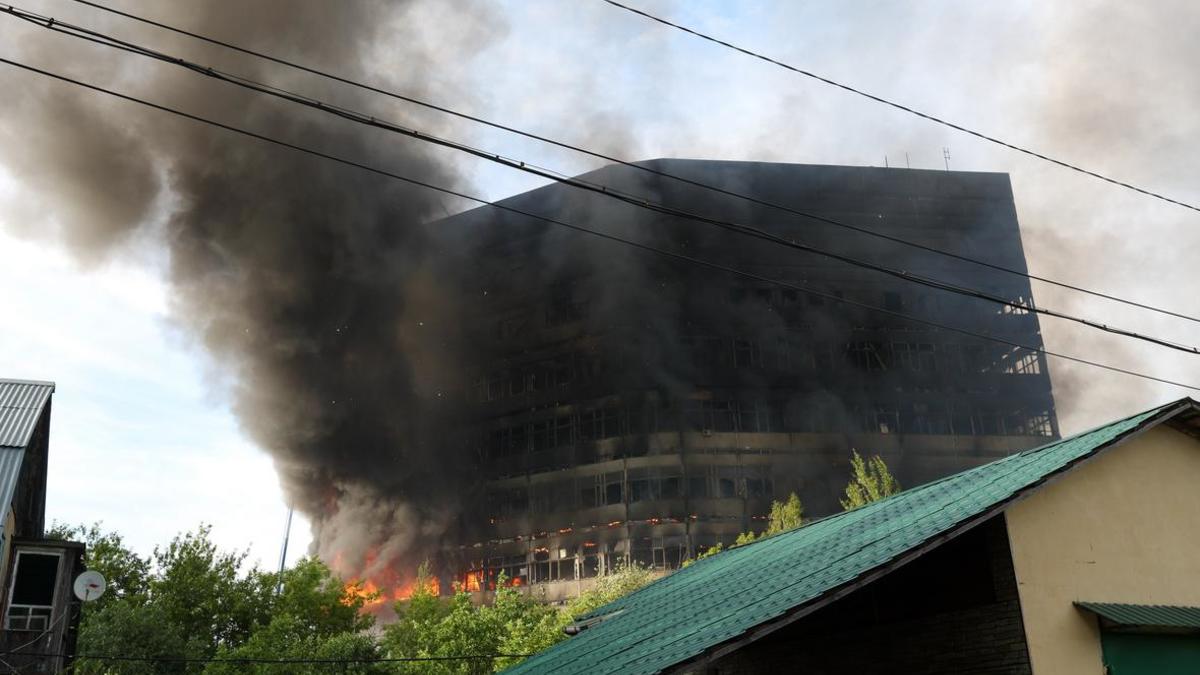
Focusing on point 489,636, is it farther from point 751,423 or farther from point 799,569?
point 751,423

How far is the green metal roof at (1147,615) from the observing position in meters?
10.4

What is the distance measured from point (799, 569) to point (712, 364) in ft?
230

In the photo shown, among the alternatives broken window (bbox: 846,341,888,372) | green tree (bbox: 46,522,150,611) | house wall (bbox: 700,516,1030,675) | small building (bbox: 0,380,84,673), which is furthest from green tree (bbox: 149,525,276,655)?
broken window (bbox: 846,341,888,372)

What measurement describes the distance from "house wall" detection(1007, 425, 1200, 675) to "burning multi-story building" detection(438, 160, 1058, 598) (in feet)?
203

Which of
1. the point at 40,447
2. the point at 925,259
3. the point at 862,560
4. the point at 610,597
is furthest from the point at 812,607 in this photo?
the point at 925,259

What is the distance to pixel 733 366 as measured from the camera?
81.1m

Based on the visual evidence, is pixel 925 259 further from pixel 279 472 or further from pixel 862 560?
pixel 862 560

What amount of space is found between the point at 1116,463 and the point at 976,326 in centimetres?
8003

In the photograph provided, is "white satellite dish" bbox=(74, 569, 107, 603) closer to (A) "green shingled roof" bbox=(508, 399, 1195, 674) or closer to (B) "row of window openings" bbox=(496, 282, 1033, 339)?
(A) "green shingled roof" bbox=(508, 399, 1195, 674)

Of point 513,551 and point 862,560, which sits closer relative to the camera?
point 862,560

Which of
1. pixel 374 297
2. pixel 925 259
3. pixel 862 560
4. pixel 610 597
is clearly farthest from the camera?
pixel 374 297

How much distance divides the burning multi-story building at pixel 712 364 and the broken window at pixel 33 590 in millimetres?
53774

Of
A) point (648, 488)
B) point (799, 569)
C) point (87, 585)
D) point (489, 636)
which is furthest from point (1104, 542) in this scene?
point (648, 488)

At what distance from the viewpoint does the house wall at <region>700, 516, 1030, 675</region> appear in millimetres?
10430
